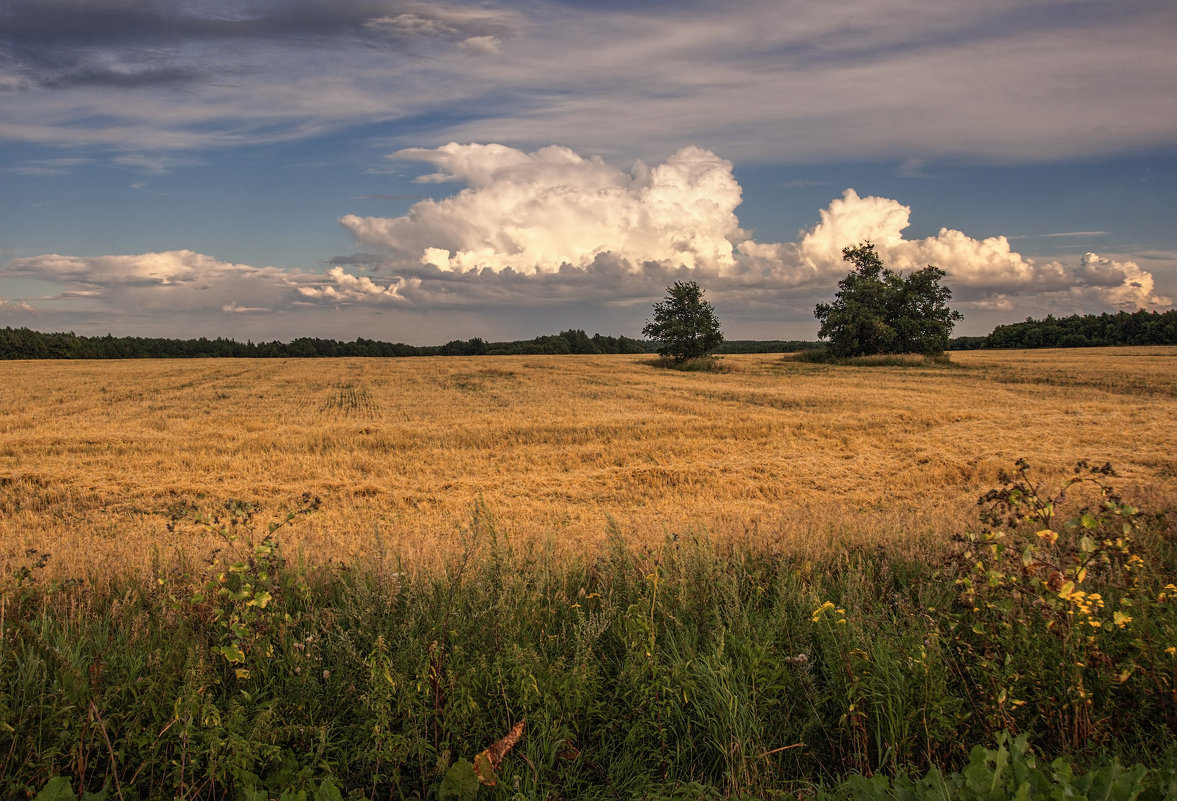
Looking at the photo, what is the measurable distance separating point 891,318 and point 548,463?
1827 inches

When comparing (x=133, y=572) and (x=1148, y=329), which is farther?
(x=1148, y=329)

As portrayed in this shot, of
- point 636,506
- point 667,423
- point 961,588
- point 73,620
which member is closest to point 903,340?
point 667,423

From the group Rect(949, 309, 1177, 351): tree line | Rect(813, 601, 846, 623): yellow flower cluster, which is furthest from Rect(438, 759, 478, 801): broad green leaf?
Rect(949, 309, 1177, 351): tree line

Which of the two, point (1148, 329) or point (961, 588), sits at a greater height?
point (1148, 329)

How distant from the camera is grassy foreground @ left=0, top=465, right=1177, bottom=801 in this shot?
10.6 feet

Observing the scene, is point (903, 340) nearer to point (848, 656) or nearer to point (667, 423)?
point (667, 423)

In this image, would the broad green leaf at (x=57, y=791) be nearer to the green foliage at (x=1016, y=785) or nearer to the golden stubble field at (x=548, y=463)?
the golden stubble field at (x=548, y=463)

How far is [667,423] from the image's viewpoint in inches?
812

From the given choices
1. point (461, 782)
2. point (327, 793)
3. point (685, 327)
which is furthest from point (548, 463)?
point (685, 327)

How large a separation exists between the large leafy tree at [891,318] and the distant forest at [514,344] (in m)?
14.4

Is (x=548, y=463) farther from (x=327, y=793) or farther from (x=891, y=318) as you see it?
(x=891, y=318)

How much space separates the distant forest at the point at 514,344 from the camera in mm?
76188

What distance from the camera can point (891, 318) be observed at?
176 ft

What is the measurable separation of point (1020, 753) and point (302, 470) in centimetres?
1447
